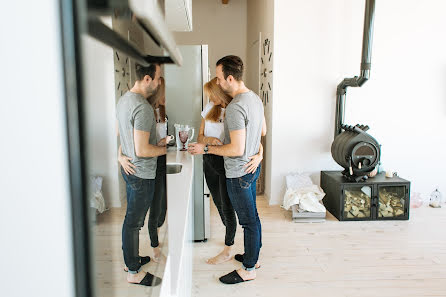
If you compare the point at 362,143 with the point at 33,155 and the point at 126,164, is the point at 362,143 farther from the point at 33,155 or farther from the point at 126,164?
the point at 33,155

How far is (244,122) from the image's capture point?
7.14 ft

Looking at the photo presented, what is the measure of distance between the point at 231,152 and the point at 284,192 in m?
2.12

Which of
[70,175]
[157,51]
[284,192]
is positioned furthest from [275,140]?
[70,175]

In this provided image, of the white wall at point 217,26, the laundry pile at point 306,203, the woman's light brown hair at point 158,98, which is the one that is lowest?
the laundry pile at point 306,203

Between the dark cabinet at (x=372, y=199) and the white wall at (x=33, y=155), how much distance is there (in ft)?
12.2

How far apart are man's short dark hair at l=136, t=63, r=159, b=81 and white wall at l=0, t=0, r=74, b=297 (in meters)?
0.22

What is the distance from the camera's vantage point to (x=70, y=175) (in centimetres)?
21

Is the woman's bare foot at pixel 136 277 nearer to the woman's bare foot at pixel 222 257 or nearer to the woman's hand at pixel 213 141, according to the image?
the woman's hand at pixel 213 141

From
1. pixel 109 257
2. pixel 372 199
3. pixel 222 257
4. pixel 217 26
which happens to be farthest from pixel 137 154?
pixel 217 26

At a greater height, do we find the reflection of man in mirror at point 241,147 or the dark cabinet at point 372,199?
the reflection of man in mirror at point 241,147

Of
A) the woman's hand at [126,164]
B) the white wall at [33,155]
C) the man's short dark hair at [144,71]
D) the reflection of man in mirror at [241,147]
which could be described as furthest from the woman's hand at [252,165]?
the white wall at [33,155]

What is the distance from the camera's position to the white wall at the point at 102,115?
0.22 metres

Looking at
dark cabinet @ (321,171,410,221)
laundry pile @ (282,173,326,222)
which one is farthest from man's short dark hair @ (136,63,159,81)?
dark cabinet @ (321,171,410,221)

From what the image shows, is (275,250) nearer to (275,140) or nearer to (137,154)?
(275,140)
